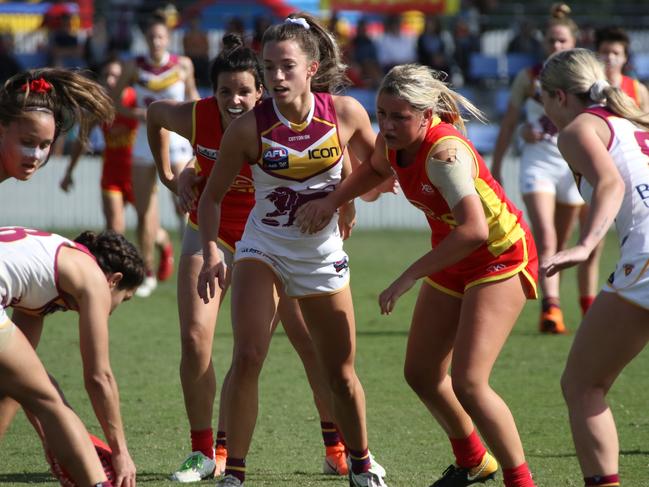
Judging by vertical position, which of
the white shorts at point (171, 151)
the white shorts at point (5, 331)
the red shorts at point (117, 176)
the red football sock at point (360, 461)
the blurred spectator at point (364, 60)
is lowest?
the blurred spectator at point (364, 60)

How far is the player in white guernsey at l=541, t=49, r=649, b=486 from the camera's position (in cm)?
429

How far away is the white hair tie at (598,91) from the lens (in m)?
4.53

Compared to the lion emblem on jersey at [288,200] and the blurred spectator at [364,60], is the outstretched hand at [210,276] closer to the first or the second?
the lion emblem on jersey at [288,200]

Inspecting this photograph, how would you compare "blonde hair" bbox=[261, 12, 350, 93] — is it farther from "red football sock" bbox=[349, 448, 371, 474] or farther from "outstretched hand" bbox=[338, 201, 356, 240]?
"red football sock" bbox=[349, 448, 371, 474]

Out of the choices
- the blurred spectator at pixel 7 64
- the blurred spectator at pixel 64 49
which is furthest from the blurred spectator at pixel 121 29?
the blurred spectator at pixel 7 64

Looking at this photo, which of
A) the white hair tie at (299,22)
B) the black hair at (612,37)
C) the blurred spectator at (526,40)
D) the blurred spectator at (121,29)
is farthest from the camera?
the blurred spectator at (121,29)

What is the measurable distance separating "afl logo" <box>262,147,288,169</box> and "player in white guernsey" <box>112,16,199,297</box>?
6.36 metres

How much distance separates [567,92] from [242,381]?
6.37 ft

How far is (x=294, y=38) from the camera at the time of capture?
206 inches

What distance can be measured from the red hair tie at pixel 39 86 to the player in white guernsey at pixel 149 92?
6.71 m

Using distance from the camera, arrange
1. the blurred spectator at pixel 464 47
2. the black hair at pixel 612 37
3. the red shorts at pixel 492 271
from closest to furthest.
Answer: the red shorts at pixel 492 271 → the black hair at pixel 612 37 → the blurred spectator at pixel 464 47

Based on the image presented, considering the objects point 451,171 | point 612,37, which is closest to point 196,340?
point 451,171

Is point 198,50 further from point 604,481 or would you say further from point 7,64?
point 604,481

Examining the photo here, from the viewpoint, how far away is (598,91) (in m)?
4.54
